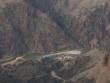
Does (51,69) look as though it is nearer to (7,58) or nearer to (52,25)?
(7,58)

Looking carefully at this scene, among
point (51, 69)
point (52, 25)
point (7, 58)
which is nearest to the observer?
point (51, 69)

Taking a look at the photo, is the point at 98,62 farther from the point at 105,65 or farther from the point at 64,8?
the point at 64,8

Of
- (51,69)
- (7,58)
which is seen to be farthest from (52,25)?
(51,69)

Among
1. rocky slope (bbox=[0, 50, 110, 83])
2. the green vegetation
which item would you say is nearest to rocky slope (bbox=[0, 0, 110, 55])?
the green vegetation

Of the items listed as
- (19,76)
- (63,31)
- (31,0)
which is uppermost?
(31,0)

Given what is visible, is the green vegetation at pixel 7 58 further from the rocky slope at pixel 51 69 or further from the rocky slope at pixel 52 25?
Result: the rocky slope at pixel 51 69

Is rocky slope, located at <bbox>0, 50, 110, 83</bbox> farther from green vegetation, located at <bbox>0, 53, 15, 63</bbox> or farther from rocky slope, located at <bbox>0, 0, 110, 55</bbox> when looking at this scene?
rocky slope, located at <bbox>0, 0, 110, 55</bbox>

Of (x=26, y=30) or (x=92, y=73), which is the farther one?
(x=26, y=30)

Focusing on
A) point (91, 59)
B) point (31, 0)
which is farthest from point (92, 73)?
point (31, 0)
